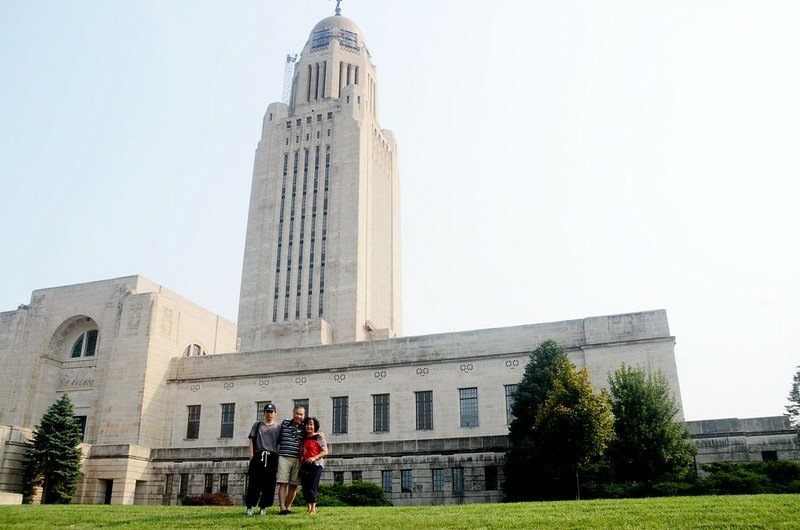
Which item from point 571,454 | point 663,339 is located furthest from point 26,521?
point 663,339

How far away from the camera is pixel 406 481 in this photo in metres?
28.8

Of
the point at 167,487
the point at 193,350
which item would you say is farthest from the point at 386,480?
the point at 193,350

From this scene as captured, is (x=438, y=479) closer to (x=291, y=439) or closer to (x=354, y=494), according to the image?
(x=354, y=494)

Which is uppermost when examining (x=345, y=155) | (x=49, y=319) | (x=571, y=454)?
(x=345, y=155)

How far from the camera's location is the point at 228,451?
Result: 104ft

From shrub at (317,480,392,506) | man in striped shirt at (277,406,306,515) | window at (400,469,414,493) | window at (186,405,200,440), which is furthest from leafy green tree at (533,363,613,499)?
window at (186,405,200,440)

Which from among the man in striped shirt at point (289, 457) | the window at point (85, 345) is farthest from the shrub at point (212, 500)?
the man in striped shirt at point (289, 457)

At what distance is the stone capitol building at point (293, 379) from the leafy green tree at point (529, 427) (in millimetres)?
2593

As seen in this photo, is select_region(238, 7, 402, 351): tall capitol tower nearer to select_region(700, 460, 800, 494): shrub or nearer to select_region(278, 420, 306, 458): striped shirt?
select_region(700, 460, 800, 494): shrub

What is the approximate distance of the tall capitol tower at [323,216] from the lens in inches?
1914

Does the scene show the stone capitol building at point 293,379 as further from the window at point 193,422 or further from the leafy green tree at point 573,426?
the leafy green tree at point 573,426

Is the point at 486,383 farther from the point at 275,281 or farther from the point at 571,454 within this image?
the point at 275,281

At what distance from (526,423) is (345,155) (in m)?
Answer: 32.3

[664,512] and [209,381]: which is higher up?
[209,381]
